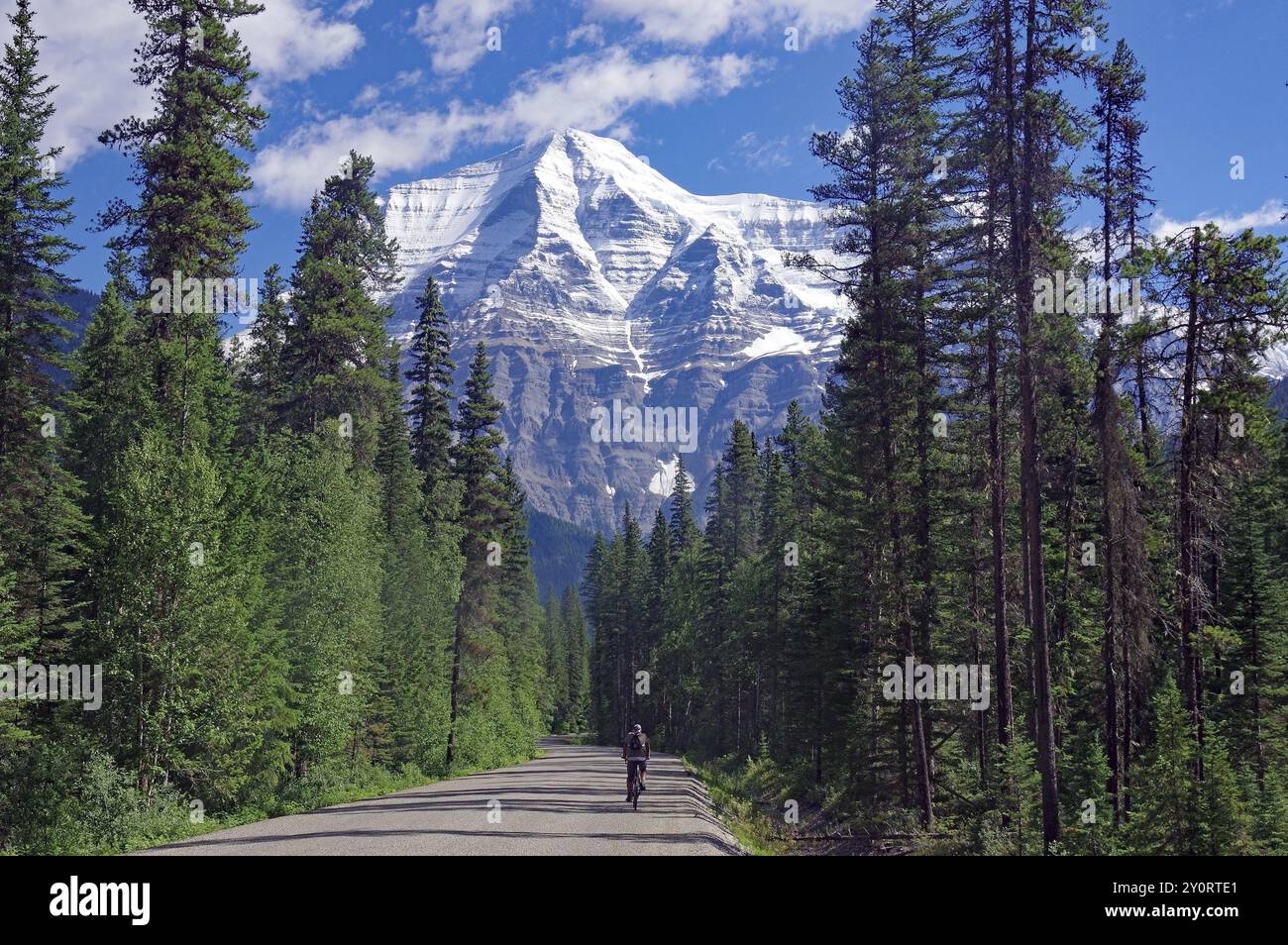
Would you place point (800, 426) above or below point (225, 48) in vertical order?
below

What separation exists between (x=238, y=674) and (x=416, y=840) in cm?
1157

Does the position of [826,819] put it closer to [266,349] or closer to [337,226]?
[337,226]

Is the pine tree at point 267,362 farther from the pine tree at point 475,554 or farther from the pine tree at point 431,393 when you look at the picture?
the pine tree at point 475,554

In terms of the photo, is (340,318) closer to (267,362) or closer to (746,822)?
(267,362)

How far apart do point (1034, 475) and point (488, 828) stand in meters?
13.2

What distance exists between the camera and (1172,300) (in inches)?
889

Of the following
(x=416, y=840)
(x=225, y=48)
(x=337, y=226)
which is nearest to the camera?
(x=416, y=840)

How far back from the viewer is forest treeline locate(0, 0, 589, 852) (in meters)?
21.8

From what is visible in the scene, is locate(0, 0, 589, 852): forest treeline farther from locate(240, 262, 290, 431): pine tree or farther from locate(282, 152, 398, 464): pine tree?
locate(240, 262, 290, 431): pine tree

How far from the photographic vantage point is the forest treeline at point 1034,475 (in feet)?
64.1

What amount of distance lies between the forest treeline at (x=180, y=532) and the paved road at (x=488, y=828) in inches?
135
